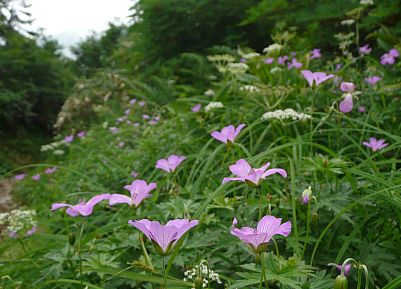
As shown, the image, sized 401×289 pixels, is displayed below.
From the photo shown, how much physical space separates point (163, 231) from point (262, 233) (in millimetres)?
200

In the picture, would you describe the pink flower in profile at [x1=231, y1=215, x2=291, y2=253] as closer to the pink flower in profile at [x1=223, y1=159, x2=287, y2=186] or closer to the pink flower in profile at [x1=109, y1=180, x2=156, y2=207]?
the pink flower in profile at [x1=223, y1=159, x2=287, y2=186]

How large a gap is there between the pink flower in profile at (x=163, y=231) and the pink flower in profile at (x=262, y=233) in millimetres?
98

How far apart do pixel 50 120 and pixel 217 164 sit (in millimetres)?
10866

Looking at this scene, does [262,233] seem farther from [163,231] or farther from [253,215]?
[253,215]

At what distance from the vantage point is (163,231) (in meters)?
0.84

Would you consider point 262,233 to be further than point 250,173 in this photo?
No

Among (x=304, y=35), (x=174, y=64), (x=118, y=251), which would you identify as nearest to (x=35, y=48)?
(x=174, y=64)

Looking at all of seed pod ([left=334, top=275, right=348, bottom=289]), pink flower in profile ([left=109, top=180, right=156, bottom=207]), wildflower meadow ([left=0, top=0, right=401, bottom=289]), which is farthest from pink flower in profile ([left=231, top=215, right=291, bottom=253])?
pink flower in profile ([left=109, top=180, right=156, bottom=207])

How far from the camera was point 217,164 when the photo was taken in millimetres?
2152

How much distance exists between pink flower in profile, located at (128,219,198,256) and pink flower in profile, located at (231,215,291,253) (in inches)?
3.9

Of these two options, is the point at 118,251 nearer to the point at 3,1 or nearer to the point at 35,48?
the point at 35,48

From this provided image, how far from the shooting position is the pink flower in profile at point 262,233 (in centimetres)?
80

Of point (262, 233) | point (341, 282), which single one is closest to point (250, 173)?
point (262, 233)

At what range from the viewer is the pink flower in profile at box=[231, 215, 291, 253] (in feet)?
2.63
